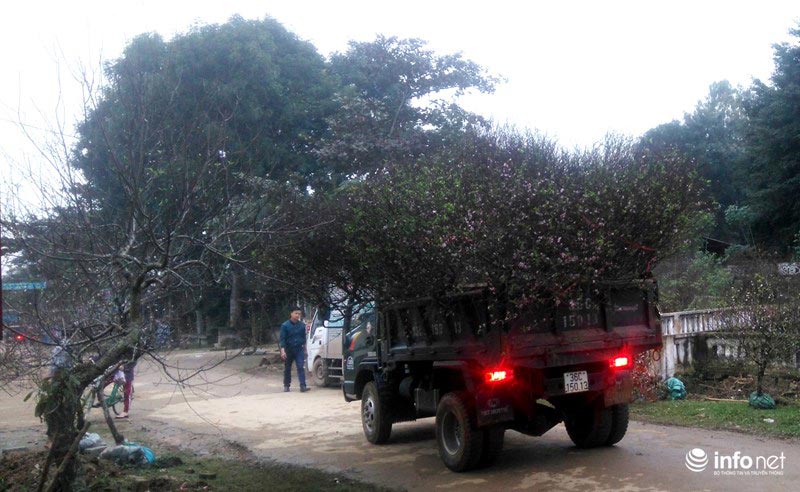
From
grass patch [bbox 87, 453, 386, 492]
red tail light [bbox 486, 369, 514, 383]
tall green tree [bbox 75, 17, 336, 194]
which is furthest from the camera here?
tall green tree [bbox 75, 17, 336, 194]

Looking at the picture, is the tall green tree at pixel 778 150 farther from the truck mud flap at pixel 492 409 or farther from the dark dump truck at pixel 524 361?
the truck mud flap at pixel 492 409

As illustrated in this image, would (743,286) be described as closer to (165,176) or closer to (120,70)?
(165,176)

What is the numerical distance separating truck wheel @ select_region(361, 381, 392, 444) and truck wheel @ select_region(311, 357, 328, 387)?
6.87 meters

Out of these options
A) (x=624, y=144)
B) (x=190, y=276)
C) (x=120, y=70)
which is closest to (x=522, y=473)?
(x=624, y=144)

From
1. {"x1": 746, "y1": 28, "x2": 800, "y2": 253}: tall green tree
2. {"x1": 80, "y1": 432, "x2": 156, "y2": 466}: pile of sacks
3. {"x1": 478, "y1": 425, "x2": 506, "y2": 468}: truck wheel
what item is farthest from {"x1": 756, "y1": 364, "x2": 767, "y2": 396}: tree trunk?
{"x1": 746, "y1": 28, "x2": 800, "y2": 253}: tall green tree

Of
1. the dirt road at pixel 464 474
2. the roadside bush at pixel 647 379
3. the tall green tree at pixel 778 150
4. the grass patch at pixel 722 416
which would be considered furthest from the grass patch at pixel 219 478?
the tall green tree at pixel 778 150

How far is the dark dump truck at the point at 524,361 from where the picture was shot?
756 cm

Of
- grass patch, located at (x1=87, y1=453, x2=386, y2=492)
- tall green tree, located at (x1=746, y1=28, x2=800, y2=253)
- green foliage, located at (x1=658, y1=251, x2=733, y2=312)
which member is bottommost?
grass patch, located at (x1=87, y1=453, x2=386, y2=492)

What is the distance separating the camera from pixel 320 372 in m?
17.7

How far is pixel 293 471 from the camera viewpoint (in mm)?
9008

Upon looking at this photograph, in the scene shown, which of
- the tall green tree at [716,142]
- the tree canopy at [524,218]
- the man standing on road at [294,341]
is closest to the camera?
the tree canopy at [524,218]

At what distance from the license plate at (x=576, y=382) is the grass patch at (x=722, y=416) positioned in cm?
283

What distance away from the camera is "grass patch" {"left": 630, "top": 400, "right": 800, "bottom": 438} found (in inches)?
374

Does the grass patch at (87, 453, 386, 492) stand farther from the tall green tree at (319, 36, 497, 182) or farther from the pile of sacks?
the tall green tree at (319, 36, 497, 182)
